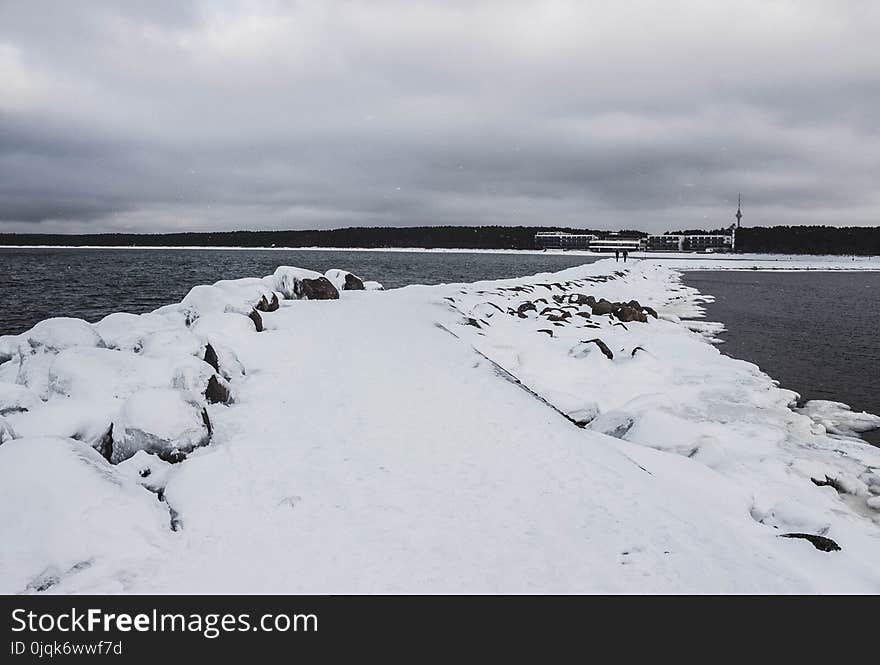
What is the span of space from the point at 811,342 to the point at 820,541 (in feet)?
51.9

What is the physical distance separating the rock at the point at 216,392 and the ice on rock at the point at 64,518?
250 centimetres

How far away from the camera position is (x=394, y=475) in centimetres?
526

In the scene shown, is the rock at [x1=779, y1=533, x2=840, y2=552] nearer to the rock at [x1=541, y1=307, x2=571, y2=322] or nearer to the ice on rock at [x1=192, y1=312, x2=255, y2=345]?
the ice on rock at [x1=192, y1=312, x2=255, y2=345]

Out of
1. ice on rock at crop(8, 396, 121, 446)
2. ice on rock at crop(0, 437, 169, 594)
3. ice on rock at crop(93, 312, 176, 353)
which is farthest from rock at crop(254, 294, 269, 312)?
ice on rock at crop(0, 437, 169, 594)

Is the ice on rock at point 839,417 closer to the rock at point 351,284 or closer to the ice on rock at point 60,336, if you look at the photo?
the ice on rock at point 60,336

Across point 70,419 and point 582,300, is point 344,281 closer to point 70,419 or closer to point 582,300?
point 582,300

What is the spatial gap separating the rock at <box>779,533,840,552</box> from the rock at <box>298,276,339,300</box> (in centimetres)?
1591

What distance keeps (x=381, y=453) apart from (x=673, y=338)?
455 inches

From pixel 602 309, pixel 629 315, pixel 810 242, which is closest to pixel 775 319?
pixel 629 315

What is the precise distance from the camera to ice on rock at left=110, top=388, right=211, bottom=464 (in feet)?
17.8

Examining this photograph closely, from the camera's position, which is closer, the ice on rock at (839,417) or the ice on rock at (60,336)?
the ice on rock at (60,336)

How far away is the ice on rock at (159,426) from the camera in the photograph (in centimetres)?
541

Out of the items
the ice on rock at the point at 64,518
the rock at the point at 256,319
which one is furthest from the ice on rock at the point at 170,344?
the ice on rock at the point at 64,518

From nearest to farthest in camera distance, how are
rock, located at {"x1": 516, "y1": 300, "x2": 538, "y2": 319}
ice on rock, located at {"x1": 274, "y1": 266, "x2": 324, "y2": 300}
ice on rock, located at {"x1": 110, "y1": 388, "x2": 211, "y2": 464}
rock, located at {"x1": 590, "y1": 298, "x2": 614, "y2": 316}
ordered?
ice on rock, located at {"x1": 110, "y1": 388, "x2": 211, "y2": 464}, rock, located at {"x1": 516, "y1": 300, "x2": 538, "y2": 319}, ice on rock, located at {"x1": 274, "y1": 266, "x2": 324, "y2": 300}, rock, located at {"x1": 590, "y1": 298, "x2": 614, "y2": 316}
